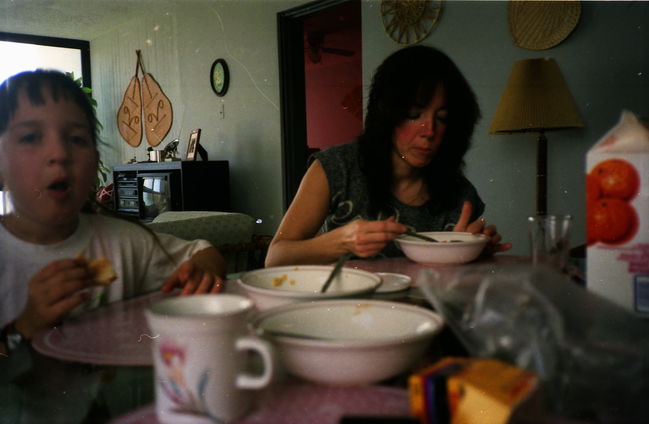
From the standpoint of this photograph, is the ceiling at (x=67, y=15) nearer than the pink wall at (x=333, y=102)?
Yes

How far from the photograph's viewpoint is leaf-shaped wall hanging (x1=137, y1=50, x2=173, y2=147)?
0.92m

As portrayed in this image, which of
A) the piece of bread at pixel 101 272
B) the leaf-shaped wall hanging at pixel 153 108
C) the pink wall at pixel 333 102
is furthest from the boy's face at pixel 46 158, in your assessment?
the pink wall at pixel 333 102

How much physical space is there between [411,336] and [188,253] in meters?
0.51

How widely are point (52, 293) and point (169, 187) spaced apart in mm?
1570

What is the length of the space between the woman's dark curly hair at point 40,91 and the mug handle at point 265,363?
0.45 m

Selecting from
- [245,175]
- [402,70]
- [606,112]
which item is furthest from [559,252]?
[245,175]

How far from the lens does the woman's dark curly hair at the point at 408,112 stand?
3.40 ft

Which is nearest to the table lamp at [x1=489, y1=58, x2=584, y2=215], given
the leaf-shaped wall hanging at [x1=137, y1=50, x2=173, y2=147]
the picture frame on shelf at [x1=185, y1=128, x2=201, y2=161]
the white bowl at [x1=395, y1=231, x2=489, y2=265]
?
the white bowl at [x1=395, y1=231, x2=489, y2=265]

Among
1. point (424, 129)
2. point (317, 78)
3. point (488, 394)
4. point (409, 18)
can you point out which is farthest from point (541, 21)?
point (317, 78)

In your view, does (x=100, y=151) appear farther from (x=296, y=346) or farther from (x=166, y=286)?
(x=296, y=346)

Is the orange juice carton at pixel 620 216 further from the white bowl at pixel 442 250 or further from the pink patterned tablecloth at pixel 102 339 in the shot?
the pink patterned tablecloth at pixel 102 339

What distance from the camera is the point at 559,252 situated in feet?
1.99

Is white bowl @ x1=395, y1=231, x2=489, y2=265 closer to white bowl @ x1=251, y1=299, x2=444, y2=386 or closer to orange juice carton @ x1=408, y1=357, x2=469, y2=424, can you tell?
white bowl @ x1=251, y1=299, x2=444, y2=386

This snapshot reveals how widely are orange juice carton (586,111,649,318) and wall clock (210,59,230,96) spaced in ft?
7.79
